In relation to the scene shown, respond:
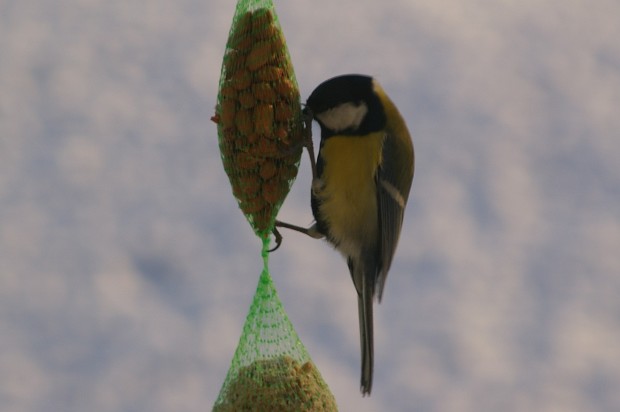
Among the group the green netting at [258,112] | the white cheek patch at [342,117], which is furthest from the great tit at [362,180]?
the green netting at [258,112]

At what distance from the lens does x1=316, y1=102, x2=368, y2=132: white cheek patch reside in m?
2.98

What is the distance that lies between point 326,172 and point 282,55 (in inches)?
15.3

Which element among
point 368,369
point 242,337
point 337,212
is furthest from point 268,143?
point 368,369

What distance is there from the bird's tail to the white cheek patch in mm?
540

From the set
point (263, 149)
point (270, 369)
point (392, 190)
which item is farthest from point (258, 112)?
point (270, 369)

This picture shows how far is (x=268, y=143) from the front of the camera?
9.45ft

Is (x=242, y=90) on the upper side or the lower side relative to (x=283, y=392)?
upper

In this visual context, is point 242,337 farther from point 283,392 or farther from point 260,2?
point 260,2

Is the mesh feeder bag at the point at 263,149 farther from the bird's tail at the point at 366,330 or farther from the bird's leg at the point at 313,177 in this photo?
the bird's tail at the point at 366,330

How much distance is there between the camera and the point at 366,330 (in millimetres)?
3162

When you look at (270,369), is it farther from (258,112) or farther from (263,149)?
(258,112)

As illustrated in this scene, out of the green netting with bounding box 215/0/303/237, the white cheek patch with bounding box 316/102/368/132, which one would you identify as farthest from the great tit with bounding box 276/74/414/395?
the green netting with bounding box 215/0/303/237

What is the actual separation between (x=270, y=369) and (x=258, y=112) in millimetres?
Result: 742

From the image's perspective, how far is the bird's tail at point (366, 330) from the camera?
312 centimetres
